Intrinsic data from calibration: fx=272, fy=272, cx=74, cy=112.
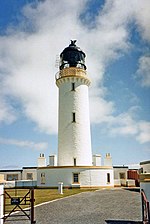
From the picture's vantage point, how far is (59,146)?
89.9 feet

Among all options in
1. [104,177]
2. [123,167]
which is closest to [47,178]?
[104,177]

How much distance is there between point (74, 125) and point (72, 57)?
7.55 m

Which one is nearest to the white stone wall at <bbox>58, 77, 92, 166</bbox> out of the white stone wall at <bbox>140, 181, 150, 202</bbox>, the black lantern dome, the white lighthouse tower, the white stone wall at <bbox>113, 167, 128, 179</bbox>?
the white lighthouse tower

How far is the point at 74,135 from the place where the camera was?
87.8ft

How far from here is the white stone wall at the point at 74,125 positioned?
87.1ft

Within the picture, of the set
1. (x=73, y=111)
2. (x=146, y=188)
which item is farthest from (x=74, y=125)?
(x=146, y=188)

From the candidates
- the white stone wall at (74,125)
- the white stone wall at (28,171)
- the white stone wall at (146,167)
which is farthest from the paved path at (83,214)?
the white stone wall at (28,171)

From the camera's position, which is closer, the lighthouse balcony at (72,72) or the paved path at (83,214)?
the paved path at (83,214)

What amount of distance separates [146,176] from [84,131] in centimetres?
1867

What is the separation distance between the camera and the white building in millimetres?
24891

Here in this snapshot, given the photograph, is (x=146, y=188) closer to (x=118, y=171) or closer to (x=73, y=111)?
(x=73, y=111)

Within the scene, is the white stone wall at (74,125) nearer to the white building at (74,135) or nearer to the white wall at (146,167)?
the white building at (74,135)

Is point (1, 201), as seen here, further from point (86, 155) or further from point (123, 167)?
point (123, 167)

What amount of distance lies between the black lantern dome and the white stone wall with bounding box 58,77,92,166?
197 cm
